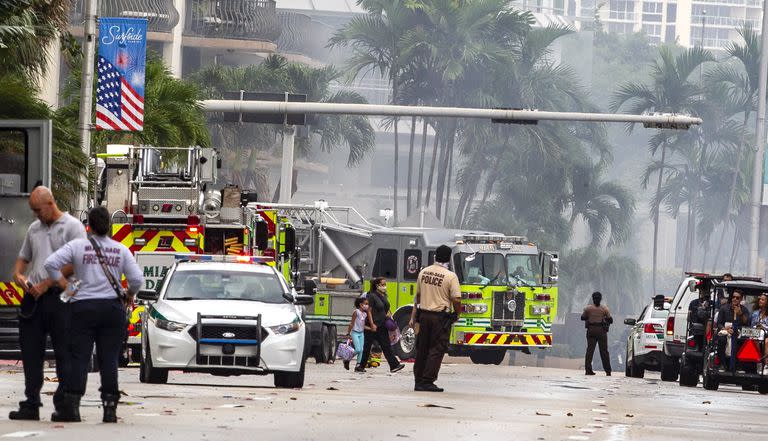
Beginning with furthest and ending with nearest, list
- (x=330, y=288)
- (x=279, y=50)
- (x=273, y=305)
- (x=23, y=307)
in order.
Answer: (x=279, y=50)
(x=330, y=288)
(x=273, y=305)
(x=23, y=307)

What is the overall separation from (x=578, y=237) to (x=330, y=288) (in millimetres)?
97333

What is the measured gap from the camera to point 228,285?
22.6m

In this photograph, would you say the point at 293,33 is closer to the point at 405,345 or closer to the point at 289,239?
the point at 405,345

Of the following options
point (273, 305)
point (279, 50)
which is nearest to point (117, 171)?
point (273, 305)

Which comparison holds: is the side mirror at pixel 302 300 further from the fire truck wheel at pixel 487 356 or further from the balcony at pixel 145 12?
the balcony at pixel 145 12

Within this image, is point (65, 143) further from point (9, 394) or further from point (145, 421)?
point (145, 421)

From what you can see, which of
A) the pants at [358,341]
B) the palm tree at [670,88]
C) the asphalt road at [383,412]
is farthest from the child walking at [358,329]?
the palm tree at [670,88]

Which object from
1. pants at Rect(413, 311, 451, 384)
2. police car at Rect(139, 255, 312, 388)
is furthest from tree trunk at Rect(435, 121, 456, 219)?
police car at Rect(139, 255, 312, 388)

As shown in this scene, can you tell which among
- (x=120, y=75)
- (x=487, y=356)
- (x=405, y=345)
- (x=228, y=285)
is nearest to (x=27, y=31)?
(x=228, y=285)

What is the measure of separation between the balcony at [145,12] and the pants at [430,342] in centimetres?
3994

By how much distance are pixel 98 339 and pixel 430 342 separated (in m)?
8.19

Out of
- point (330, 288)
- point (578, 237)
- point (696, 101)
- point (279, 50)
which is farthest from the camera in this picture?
point (578, 237)

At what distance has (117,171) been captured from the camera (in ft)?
101

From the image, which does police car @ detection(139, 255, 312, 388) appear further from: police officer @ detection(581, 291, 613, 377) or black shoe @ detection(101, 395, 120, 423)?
police officer @ detection(581, 291, 613, 377)
